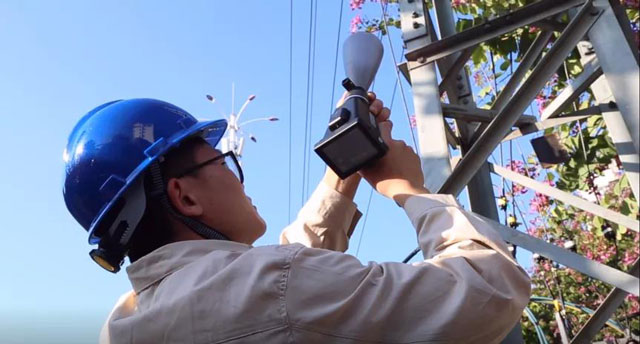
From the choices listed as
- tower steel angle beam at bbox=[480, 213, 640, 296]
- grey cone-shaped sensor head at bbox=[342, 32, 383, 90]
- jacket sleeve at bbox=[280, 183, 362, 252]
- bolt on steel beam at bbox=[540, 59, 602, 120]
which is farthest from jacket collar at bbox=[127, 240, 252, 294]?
bolt on steel beam at bbox=[540, 59, 602, 120]

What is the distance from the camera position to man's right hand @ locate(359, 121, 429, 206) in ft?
3.65

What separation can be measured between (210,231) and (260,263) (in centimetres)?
37

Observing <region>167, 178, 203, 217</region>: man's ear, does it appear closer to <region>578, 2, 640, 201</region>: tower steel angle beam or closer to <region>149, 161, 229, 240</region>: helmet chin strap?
<region>149, 161, 229, 240</region>: helmet chin strap

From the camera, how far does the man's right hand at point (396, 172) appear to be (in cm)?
111

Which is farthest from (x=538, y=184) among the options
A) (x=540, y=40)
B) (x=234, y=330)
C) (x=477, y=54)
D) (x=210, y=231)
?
(x=234, y=330)

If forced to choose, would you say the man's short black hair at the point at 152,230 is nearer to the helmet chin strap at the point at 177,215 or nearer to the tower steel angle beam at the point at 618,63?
the helmet chin strap at the point at 177,215

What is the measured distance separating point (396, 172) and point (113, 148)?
78cm

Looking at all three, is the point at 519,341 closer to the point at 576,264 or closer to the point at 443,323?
the point at 576,264

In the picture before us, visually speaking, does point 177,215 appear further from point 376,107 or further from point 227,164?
point 376,107

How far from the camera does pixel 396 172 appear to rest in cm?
114

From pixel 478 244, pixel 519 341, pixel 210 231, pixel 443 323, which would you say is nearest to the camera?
pixel 443 323

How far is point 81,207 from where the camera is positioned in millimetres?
1377

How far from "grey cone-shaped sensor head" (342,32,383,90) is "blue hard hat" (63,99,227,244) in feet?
1.49

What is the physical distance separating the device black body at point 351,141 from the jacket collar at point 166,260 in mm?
296
